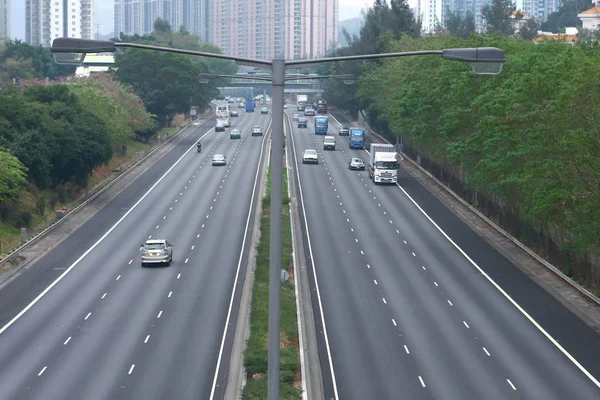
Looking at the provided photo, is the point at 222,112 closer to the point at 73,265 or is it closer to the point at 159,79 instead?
the point at 159,79

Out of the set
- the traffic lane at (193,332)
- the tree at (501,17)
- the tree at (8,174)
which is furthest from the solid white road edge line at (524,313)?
the tree at (501,17)

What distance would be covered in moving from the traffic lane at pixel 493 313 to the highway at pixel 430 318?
54 millimetres

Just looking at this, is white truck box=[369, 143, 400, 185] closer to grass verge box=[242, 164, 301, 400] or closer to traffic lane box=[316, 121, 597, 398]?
traffic lane box=[316, 121, 597, 398]

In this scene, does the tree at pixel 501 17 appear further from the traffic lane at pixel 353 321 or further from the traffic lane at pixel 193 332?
the traffic lane at pixel 193 332

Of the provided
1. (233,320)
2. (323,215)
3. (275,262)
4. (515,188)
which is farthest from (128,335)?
(323,215)

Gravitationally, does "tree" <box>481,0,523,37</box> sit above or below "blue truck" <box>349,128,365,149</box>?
above

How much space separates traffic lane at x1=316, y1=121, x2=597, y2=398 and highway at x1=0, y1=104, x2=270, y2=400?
36.0 ft

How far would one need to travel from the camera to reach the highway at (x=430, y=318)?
1510 inches

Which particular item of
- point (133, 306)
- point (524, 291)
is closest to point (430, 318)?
point (524, 291)

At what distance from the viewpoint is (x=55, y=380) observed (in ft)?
123

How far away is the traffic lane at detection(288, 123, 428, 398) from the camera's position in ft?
125

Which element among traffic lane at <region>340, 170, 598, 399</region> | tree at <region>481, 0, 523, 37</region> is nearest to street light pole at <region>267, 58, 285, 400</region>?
traffic lane at <region>340, 170, 598, 399</region>

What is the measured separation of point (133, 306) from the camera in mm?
51031

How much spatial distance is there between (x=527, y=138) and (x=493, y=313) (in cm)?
1676
